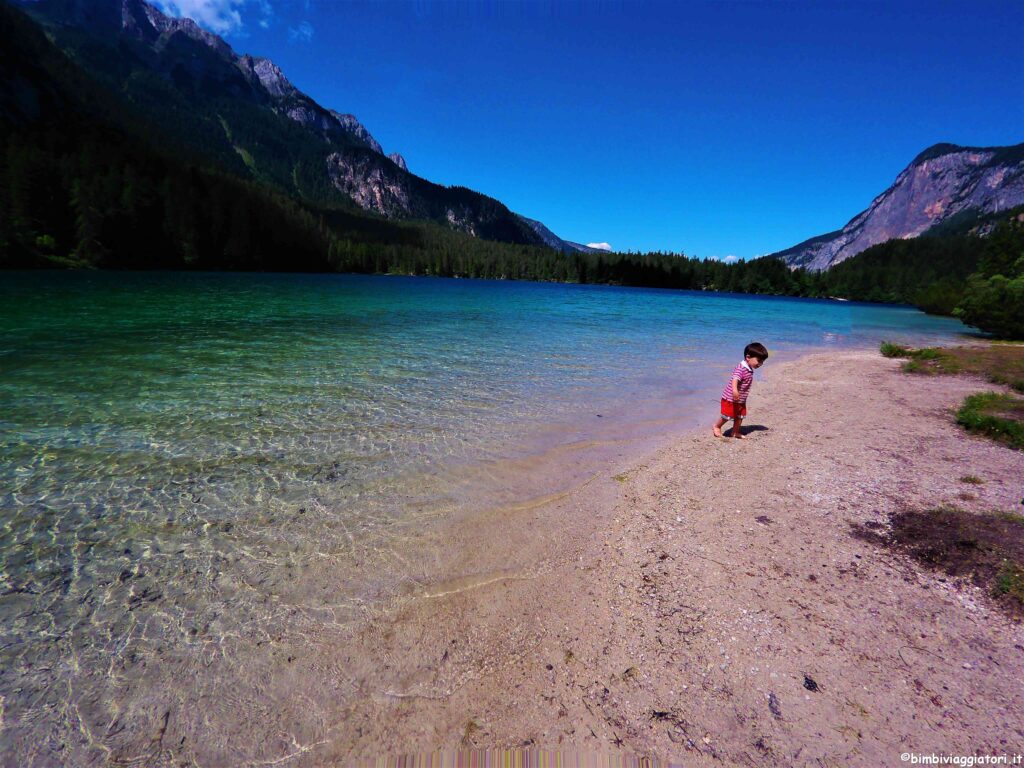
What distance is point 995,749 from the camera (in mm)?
2777

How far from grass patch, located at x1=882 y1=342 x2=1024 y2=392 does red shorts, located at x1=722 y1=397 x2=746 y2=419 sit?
10.6 meters

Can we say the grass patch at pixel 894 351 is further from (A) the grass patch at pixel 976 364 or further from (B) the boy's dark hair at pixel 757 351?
(B) the boy's dark hair at pixel 757 351

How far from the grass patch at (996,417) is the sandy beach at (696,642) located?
3527 millimetres

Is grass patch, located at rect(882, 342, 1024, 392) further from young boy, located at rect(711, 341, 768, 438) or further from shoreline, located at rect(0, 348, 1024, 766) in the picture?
shoreline, located at rect(0, 348, 1024, 766)

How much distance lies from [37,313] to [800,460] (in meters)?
36.8

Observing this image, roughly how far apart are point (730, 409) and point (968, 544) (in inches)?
198

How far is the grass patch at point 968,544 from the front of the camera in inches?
165

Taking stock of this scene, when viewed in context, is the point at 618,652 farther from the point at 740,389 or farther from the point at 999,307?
the point at 999,307

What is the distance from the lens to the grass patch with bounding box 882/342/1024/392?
48.8 ft

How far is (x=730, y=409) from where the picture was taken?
9680mm

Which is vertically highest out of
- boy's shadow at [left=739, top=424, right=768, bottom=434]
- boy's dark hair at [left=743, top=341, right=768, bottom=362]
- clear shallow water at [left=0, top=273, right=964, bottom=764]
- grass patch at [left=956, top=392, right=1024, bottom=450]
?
boy's dark hair at [left=743, top=341, right=768, bottom=362]

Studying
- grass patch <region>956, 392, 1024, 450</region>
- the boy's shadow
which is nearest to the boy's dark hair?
the boy's shadow

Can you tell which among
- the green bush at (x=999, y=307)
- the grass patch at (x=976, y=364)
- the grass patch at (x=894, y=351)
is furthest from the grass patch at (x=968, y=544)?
the green bush at (x=999, y=307)

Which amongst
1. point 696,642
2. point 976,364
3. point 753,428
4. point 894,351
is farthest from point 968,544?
point 894,351
